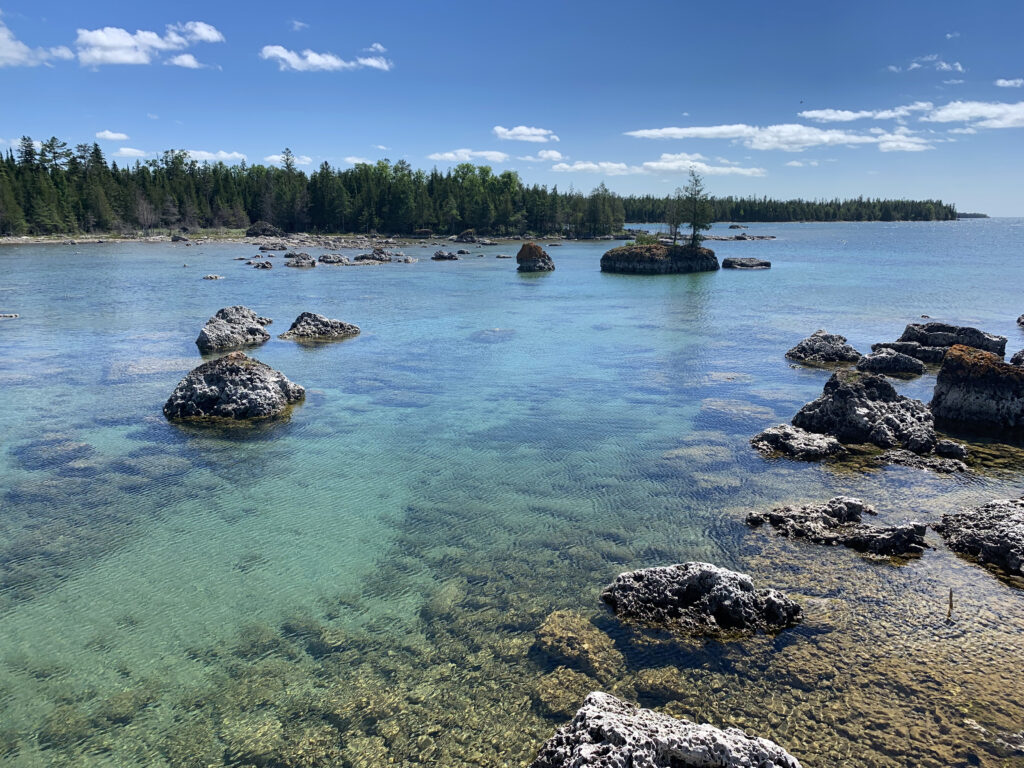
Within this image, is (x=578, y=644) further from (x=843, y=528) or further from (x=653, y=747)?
(x=843, y=528)

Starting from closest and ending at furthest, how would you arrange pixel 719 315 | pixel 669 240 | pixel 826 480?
Result: pixel 826 480 < pixel 719 315 < pixel 669 240

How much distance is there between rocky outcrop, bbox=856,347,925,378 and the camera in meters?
27.6

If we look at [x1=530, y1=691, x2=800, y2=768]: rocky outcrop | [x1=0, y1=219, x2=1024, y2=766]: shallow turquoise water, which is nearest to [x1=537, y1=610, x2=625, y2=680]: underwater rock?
[x1=0, y1=219, x2=1024, y2=766]: shallow turquoise water

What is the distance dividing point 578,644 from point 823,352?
24.9 m

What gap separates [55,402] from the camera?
75.5ft

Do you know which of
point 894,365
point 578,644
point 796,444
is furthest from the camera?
point 894,365

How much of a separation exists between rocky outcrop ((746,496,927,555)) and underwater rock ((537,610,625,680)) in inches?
216

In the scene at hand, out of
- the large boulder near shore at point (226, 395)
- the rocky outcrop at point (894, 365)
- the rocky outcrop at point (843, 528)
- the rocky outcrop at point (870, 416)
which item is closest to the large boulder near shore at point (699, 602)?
the rocky outcrop at point (843, 528)

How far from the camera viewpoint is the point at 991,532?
12.6 meters

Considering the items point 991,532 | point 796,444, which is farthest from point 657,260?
point 991,532

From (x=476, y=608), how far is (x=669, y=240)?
113 metres

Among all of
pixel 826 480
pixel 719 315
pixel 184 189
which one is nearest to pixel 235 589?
pixel 826 480

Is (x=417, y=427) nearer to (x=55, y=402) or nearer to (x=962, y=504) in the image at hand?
(x=55, y=402)

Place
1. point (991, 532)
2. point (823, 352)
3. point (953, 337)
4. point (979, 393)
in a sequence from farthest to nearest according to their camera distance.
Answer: point (953, 337) → point (823, 352) → point (979, 393) → point (991, 532)
